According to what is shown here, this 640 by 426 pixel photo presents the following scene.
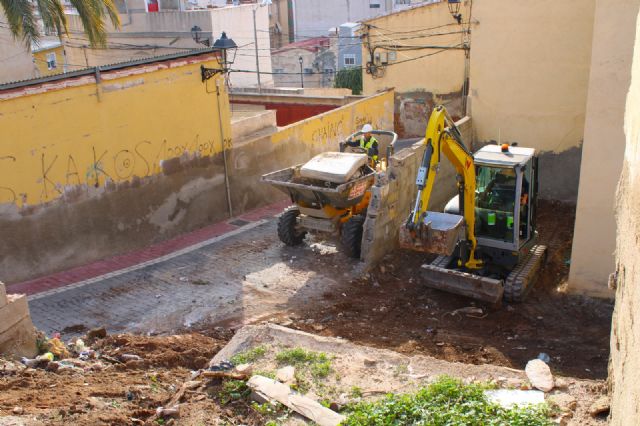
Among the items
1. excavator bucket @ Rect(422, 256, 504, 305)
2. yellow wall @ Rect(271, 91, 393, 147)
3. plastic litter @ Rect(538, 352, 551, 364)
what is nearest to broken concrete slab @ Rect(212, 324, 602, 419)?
plastic litter @ Rect(538, 352, 551, 364)

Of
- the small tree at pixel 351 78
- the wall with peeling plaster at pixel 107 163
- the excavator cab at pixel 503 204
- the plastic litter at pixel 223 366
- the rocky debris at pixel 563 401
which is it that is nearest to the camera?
the rocky debris at pixel 563 401

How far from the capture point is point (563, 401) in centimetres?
596

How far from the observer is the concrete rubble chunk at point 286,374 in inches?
259

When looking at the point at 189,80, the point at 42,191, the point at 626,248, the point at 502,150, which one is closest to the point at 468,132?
the point at 502,150

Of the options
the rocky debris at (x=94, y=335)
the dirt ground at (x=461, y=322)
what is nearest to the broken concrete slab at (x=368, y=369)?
the dirt ground at (x=461, y=322)

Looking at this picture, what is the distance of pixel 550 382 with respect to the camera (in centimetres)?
630

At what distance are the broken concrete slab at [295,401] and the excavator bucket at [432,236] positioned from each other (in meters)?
3.95

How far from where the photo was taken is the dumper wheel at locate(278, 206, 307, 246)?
12.9 meters

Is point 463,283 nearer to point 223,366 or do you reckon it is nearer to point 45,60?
point 223,366

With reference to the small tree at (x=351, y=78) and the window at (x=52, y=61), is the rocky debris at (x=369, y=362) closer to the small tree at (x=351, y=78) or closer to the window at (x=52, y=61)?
the window at (x=52, y=61)

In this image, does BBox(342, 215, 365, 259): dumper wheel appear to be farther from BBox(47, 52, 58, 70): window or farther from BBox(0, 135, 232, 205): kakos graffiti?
BBox(47, 52, 58, 70): window

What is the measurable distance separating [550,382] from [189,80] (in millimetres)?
10340

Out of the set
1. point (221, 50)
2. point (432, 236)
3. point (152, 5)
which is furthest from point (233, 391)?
point (152, 5)

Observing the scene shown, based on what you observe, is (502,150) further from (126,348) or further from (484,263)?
(126,348)
